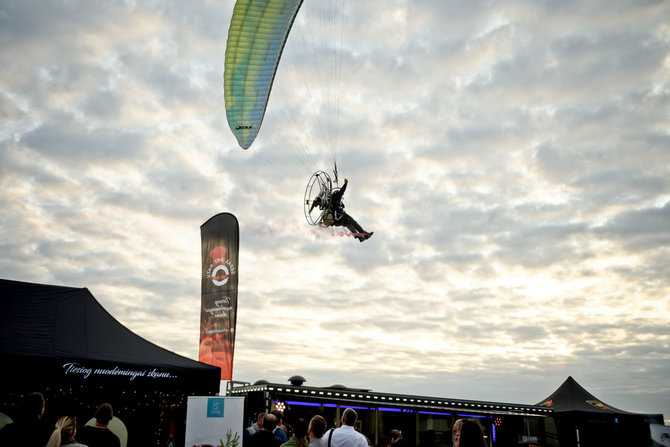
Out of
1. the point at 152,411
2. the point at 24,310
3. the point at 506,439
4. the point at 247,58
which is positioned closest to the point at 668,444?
the point at 152,411

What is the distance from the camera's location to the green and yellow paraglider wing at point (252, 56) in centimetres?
1195

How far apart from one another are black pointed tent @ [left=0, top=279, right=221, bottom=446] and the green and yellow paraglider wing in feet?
18.7

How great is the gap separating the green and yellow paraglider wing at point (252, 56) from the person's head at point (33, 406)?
29.6 feet

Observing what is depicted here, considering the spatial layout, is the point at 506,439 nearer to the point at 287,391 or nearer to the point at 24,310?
the point at 287,391

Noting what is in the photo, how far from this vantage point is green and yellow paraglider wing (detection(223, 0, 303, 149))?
11.9 m

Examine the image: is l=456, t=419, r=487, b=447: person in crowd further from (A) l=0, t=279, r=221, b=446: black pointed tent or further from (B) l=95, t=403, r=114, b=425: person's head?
(A) l=0, t=279, r=221, b=446: black pointed tent

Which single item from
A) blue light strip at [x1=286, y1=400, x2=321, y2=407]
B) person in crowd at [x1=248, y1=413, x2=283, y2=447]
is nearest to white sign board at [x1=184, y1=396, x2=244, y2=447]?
person in crowd at [x1=248, y1=413, x2=283, y2=447]

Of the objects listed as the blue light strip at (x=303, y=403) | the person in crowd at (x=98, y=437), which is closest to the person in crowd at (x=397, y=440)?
the person in crowd at (x=98, y=437)

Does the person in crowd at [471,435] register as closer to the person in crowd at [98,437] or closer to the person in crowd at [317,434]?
the person in crowd at [317,434]

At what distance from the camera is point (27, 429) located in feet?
14.7

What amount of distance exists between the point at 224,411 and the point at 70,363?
8.83 ft

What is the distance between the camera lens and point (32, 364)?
7.51 m

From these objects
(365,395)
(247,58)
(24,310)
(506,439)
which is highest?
(247,58)

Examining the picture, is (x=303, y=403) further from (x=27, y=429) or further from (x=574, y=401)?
(x=27, y=429)
